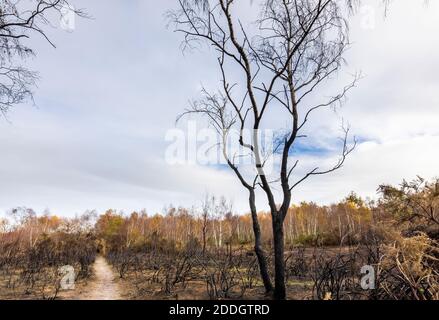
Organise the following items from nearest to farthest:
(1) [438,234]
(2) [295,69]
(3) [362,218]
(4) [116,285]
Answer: (1) [438,234] < (2) [295,69] < (4) [116,285] < (3) [362,218]

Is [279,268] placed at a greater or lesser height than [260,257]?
lesser

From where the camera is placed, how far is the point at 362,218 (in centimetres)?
5459

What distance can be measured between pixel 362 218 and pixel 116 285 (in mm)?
50890

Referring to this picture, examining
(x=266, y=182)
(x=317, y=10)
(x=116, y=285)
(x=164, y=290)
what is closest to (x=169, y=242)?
(x=116, y=285)

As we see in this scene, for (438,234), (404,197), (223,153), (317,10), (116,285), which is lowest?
(116,285)

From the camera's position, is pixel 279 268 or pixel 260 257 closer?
pixel 279 268

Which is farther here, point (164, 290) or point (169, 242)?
point (169, 242)

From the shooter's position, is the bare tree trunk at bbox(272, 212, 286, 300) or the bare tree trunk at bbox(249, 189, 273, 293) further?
the bare tree trunk at bbox(249, 189, 273, 293)

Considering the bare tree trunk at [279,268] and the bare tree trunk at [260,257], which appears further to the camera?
the bare tree trunk at [260,257]
